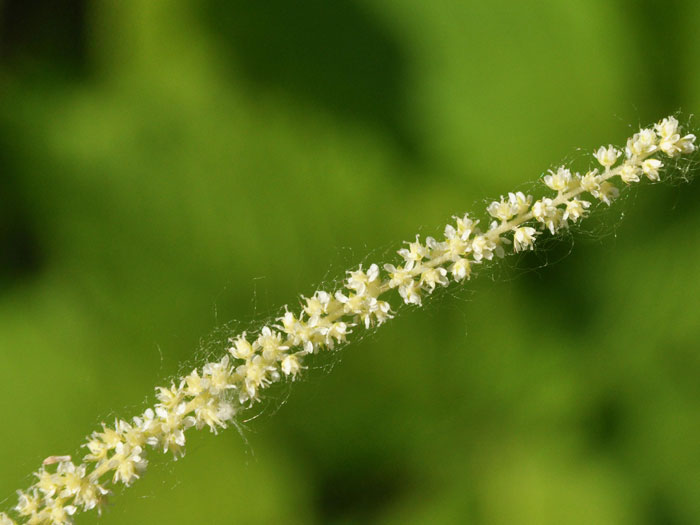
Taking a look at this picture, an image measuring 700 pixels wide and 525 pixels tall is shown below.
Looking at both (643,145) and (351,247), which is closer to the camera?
(643,145)

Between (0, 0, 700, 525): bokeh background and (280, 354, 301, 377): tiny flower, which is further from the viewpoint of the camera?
(0, 0, 700, 525): bokeh background

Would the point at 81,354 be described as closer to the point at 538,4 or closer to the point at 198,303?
the point at 198,303

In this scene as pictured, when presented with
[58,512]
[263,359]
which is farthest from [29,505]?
[263,359]

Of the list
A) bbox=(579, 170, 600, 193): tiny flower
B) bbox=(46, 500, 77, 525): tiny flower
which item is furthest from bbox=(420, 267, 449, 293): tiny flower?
bbox=(46, 500, 77, 525): tiny flower

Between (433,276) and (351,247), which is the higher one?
(351,247)

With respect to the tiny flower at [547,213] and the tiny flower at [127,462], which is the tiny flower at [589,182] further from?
the tiny flower at [127,462]

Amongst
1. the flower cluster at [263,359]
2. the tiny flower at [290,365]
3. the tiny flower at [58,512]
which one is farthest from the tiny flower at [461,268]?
the tiny flower at [58,512]

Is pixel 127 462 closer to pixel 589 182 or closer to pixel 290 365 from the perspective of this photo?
pixel 290 365

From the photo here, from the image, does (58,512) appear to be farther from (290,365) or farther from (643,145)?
(643,145)

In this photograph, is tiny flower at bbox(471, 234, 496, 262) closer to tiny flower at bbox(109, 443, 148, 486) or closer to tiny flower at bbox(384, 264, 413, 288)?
tiny flower at bbox(384, 264, 413, 288)
